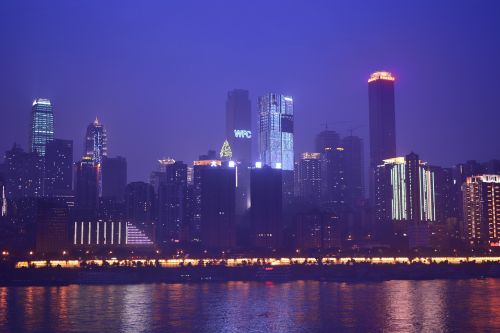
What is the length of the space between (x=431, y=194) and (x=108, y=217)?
301 feet

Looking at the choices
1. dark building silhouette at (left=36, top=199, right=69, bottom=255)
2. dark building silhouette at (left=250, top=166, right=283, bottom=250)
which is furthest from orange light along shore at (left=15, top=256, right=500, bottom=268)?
dark building silhouette at (left=250, top=166, right=283, bottom=250)

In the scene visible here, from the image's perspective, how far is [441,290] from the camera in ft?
295

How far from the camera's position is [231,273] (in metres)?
117

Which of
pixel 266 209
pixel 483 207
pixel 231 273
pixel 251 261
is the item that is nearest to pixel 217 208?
pixel 266 209

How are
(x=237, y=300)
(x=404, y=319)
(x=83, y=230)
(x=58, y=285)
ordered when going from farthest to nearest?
(x=83, y=230), (x=58, y=285), (x=237, y=300), (x=404, y=319)

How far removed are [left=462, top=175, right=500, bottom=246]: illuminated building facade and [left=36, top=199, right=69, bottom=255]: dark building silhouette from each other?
322ft

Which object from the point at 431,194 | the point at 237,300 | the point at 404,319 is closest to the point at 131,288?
the point at 237,300

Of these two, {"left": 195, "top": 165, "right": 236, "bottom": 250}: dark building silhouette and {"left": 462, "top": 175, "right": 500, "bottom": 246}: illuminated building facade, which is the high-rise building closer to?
{"left": 462, "top": 175, "right": 500, "bottom": 246}: illuminated building facade

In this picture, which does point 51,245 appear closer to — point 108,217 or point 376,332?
point 108,217

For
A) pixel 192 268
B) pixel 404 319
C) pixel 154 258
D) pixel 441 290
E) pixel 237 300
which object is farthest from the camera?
pixel 154 258

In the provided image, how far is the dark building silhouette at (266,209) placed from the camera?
569 feet

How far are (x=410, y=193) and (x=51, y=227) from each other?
97.5 meters

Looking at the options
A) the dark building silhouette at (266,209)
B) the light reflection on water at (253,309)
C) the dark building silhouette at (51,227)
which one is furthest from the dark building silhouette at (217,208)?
the light reflection on water at (253,309)

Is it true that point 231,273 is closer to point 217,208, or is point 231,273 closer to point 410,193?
point 217,208
